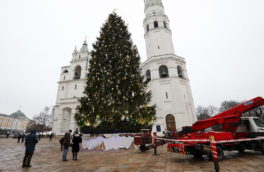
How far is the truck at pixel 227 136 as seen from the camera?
5684 millimetres

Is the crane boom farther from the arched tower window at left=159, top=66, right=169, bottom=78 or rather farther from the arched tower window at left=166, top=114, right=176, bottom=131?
the arched tower window at left=159, top=66, right=169, bottom=78

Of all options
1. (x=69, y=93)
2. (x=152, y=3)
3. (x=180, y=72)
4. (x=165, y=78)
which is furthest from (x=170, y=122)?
(x=152, y=3)

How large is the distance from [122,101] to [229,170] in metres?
8.19

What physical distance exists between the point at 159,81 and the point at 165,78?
47.1 inches

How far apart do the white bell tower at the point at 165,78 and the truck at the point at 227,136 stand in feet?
44.4

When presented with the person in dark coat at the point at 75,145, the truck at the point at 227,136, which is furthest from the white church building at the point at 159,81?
the person in dark coat at the point at 75,145

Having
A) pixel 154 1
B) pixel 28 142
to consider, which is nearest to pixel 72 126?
pixel 28 142

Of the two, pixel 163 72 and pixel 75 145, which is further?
pixel 163 72

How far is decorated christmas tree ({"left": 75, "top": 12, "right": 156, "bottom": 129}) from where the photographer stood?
34.7ft

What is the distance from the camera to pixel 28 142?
18.5ft

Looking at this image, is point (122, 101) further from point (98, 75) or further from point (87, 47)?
point (87, 47)

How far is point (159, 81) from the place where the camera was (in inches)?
919

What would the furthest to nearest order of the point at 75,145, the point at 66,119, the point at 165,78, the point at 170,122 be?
the point at 66,119 → the point at 165,78 → the point at 170,122 → the point at 75,145

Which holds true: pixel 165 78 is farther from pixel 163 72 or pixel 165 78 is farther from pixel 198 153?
pixel 198 153
